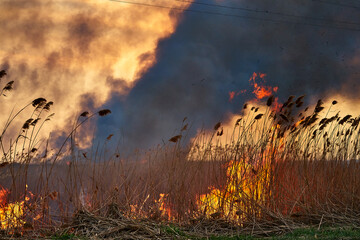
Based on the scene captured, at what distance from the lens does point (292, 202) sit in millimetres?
4777

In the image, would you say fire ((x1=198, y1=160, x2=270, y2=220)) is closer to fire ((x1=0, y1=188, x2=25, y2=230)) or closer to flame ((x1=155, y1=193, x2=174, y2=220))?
flame ((x1=155, y1=193, x2=174, y2=220))

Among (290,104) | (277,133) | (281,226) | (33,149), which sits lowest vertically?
(281,226)

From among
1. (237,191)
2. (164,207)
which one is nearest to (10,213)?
(164,207)

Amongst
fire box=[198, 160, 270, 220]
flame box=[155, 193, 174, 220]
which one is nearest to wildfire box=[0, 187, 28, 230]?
flame box=[155, 193, 174, 220]

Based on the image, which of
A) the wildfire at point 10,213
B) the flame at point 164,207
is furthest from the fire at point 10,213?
the flame at point 164,207

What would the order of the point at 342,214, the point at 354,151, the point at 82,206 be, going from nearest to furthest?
the point at 82,206 < the point at 342,214 < the point at 354,151

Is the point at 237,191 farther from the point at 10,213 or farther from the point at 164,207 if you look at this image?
the point at 10,213

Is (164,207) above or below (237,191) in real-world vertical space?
below

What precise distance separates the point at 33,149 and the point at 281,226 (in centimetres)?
277

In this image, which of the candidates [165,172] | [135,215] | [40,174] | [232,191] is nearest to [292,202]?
[232,191]

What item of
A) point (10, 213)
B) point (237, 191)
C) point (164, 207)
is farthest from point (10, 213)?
point (237, 191)

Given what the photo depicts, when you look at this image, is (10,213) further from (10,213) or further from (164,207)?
(164,207)

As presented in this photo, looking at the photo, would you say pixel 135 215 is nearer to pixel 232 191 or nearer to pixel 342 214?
pixel 232 191

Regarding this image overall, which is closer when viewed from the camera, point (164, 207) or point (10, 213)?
point (10, 213)
